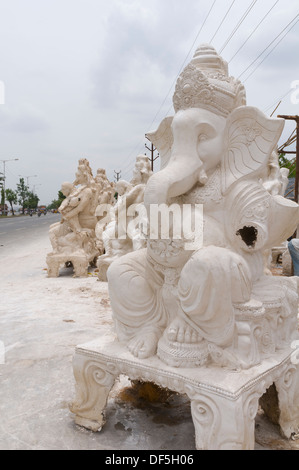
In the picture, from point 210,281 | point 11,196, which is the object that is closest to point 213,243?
point 210,281

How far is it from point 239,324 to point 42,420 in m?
1.29

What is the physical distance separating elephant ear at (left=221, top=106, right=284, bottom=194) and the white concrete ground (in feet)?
4.48

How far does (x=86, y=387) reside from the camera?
86.0 inches

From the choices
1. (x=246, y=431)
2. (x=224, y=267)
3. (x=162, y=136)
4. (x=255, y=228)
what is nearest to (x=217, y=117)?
(x=162, y=136)

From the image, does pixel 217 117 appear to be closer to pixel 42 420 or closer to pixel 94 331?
pixel 42 420

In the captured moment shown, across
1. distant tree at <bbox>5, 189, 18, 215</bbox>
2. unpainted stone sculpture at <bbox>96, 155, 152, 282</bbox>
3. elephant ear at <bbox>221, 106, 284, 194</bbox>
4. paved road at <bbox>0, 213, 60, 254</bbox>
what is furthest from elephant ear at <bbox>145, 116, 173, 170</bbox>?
distant tree at <bbox>5, 189, 18, 215</bbox>

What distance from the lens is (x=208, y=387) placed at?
69.0 inches

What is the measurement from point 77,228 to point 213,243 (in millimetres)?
5958

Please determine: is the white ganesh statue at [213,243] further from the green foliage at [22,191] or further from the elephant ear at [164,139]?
the green foliage at [22,191]

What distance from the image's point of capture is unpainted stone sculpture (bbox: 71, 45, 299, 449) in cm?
191

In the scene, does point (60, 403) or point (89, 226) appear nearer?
point (60, 403)

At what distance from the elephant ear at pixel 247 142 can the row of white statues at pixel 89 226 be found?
3.65 meters

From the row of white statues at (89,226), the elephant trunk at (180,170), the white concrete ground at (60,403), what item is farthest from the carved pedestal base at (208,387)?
the row of white statues at (89,226)

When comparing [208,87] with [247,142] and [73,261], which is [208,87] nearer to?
[247,142]
